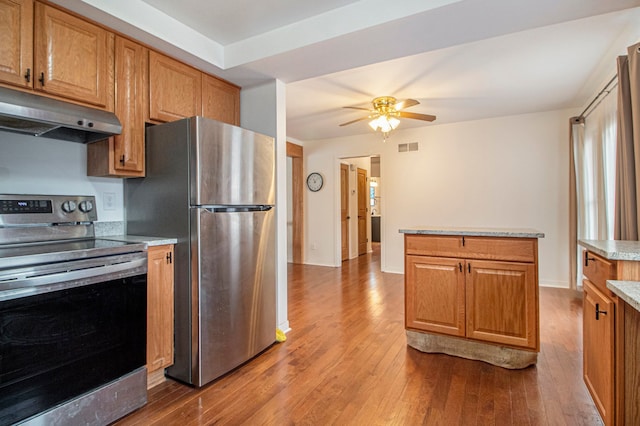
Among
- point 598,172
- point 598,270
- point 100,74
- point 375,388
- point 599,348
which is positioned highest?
point 100,74

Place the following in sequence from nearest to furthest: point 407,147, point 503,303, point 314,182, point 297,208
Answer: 1. point 503,303
2. point 407,147
3. point 314,182
4. point 297,208

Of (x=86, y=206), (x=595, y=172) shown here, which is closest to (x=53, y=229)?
(x=86, y=206)

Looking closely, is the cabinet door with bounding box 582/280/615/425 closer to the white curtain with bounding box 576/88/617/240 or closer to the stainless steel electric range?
the white curtain with bounding box 576/88/617/240

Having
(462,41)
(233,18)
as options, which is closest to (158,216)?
(233,18)

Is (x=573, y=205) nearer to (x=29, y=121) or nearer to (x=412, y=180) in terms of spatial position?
(x=412, y=180)

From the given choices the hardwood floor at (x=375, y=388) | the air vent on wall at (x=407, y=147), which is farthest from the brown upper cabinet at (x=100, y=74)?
the air vent on wall at (x=407, y=147)

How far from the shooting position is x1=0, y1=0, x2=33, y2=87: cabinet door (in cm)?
160

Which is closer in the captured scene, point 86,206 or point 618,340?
point 618,340

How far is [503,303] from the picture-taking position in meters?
2.20

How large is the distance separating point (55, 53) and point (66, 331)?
4.96 ft

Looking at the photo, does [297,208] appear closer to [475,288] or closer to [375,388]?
[475,288]

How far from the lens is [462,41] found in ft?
7.09

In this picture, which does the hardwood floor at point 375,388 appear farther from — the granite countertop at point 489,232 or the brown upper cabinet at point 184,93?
the brown upper cabinet at point 184,93

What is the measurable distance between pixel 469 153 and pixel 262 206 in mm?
3731
